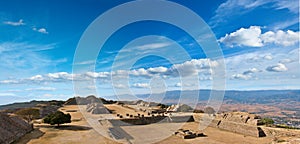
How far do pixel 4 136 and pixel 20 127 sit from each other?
4.84m

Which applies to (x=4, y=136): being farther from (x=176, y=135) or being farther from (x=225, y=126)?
(x=225, y=126)

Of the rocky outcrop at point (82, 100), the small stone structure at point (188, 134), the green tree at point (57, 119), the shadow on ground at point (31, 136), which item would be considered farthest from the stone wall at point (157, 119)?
the rocky outcrop at point (82, 100)

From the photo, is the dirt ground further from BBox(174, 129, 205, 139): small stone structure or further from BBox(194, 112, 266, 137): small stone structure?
BBox(194, 112, 266, 137): small stone structure

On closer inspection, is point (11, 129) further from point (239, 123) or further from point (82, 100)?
point (82, 100)

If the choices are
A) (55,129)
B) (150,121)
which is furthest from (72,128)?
(150,121)

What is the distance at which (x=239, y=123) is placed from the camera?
28.3m

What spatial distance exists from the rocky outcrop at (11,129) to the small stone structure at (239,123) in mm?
21805

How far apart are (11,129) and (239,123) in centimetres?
2357

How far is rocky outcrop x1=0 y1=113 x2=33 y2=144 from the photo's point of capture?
888 inches

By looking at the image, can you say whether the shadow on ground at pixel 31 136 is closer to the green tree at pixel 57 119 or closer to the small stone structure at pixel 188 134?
the green tree at pixel 57 119

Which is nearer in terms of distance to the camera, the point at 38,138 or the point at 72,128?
the point at 38,138

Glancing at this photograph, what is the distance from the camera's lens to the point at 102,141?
78.5ft

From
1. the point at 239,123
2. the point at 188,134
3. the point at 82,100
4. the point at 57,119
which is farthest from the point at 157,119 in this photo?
the point at 82,100

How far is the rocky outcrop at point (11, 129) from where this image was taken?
74.0ft
